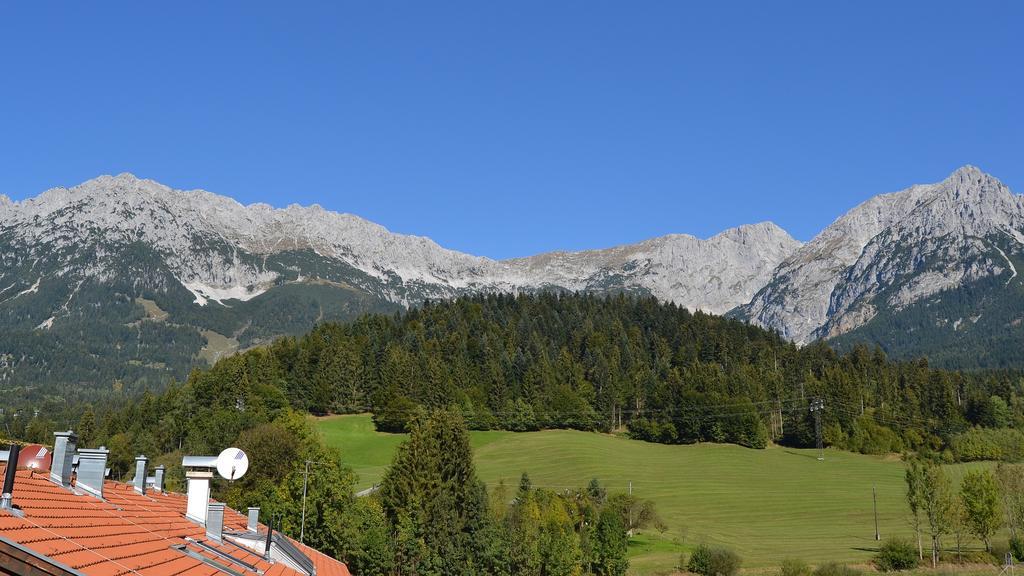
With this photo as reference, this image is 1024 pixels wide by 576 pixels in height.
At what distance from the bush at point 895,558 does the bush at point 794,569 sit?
10.2m

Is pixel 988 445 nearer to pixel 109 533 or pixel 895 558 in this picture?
pixel 895 558

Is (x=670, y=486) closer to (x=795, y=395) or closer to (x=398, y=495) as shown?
(x=398, y=495)

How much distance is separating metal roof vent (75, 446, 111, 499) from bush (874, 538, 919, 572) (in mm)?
68735

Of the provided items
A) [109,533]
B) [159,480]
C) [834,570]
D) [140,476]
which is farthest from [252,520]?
[834,570]

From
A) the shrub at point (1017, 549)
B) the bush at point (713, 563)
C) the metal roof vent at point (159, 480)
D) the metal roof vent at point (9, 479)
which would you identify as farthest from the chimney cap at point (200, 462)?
the shrub at point (1017, 549)

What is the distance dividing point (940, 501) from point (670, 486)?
4560cm

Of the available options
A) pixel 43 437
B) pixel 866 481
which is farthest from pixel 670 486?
pixel 43 437

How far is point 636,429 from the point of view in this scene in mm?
167750

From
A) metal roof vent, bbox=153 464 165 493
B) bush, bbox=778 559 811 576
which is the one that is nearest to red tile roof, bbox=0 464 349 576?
metal roof vent, bbox=153 464 165 493

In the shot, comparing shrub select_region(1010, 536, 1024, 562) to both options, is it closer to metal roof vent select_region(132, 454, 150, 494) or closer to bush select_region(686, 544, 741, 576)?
bush select_region(686, 544, 741, 576)

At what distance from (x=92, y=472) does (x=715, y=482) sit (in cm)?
11340

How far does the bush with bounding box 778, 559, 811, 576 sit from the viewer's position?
211 feet

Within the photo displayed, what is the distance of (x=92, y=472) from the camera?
22.5 meters

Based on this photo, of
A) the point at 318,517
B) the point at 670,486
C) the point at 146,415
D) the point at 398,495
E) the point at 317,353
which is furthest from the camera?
the point at 317,353
